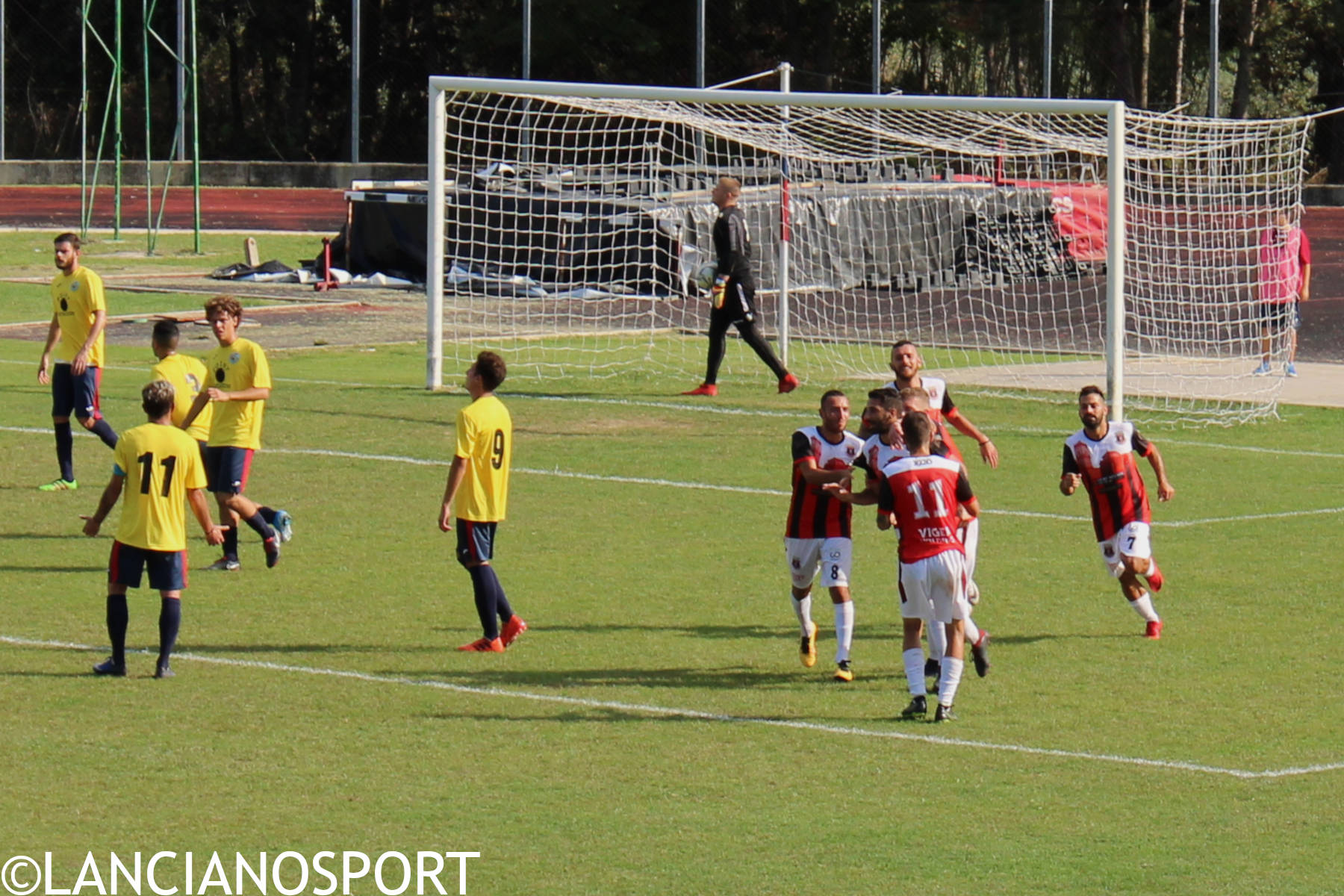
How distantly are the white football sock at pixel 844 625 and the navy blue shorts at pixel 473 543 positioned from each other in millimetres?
1770

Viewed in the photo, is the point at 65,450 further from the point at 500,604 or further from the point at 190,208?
the point at 190,208

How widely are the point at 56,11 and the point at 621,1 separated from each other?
52.6ft

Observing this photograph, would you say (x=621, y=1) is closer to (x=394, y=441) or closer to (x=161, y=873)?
(x=394, y=441)

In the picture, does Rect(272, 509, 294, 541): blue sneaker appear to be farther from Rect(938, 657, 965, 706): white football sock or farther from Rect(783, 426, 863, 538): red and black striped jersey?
Rect(938, 657, 965, 706): white football sock

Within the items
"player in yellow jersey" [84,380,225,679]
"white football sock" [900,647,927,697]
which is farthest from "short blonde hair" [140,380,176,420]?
"white football sock" [900,647,927,697]

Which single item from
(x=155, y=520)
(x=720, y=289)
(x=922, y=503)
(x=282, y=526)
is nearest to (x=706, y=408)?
(x=720, y=289)

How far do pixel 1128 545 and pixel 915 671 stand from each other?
2392mm

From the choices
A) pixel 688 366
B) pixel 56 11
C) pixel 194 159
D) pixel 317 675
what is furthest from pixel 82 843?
pixel 56 11

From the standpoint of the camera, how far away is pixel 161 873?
6832 mm

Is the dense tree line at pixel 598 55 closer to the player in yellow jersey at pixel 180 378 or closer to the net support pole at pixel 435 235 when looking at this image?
the net support pole at pixel 435 235

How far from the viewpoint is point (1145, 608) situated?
10.8 metres

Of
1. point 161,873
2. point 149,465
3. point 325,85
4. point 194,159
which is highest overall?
point 325,85

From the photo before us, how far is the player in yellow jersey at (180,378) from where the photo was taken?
12375 mm

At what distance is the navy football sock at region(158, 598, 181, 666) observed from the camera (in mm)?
9531
